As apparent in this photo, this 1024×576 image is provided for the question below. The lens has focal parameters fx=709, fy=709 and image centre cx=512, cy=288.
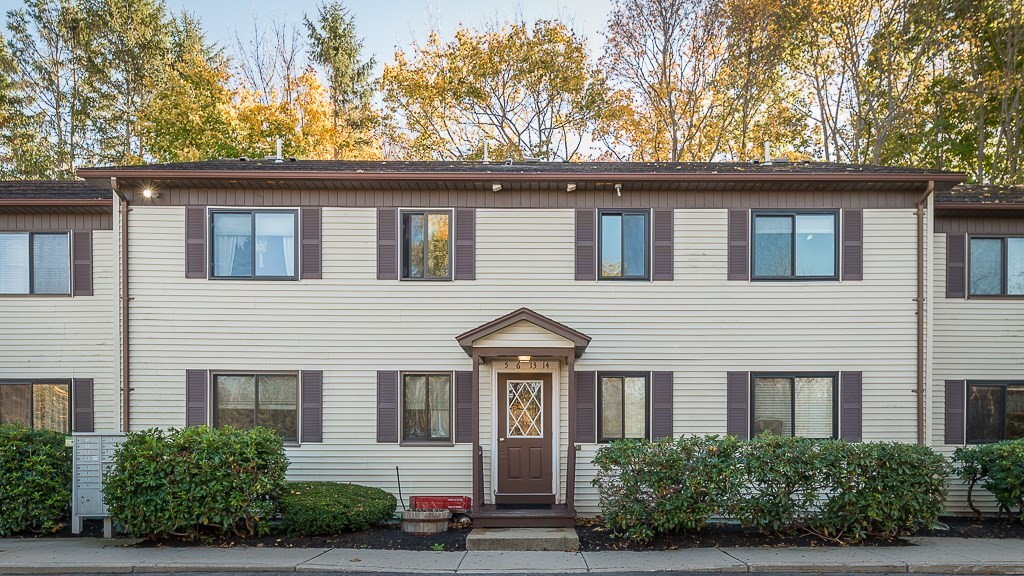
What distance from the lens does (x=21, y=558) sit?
882 centimetres

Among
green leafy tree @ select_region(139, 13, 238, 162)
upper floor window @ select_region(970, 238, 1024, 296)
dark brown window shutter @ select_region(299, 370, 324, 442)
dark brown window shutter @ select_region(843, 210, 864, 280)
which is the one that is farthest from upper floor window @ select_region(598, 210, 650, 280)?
green leafy tree @ select_region(139, 13, 238, 162)

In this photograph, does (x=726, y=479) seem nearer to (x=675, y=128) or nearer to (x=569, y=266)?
(x=569, y=266)

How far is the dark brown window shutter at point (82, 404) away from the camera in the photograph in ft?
39.4

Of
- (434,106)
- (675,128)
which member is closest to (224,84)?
(434,106)

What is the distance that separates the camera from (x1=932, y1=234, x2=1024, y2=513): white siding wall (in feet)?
39.7

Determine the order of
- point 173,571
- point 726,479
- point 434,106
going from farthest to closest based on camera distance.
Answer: point 434,106 → point 726,479 → point 173,571

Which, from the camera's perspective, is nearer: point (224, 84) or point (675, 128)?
point (675, 128)

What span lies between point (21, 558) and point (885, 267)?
13.1 meters

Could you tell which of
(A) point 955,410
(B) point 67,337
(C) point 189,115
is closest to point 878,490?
(A) point 955,410

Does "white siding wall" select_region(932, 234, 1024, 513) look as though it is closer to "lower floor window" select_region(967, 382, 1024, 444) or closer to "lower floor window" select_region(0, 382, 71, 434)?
"lower floor window" select_region(967, 382, 1024, 444)

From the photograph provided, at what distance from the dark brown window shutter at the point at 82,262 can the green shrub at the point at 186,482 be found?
3613 millimetres

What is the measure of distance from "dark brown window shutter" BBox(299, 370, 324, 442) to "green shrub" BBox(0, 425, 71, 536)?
3.42 m

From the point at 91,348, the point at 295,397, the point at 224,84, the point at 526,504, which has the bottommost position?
the point at 526,504

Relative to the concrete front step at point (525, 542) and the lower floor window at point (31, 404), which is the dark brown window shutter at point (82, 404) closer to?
the lower floor window at point (31, 404)
